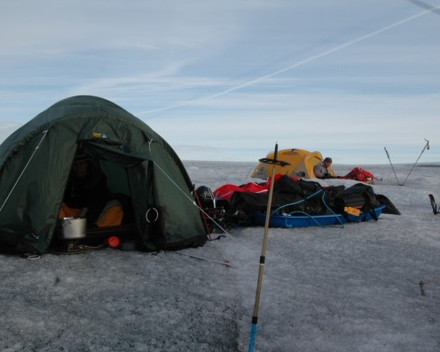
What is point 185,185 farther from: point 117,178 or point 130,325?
point 130,325

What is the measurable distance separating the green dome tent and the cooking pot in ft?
0.38

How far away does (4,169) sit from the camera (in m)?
8.23

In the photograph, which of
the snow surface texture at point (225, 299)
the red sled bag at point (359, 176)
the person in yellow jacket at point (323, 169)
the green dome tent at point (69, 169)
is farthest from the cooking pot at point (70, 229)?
the red sled bag at point (359, 176)

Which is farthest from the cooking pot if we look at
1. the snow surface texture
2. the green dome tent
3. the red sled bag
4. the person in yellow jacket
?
the red sled bag

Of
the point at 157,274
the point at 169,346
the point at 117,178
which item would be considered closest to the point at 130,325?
the point at 169,346

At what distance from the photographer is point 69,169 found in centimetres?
830

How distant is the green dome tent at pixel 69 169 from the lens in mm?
7934

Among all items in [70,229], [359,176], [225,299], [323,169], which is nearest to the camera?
[225,299]

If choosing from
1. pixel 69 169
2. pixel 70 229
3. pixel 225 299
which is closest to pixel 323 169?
pixel 69 169

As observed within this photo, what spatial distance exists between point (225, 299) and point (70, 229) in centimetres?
318

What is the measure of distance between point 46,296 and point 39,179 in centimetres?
259

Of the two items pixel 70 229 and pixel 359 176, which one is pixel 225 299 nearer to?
pixel 70 229

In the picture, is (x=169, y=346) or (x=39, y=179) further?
(x=39, y=179)

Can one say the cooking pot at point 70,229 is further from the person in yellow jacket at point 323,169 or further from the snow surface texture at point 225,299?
the person in yellow jacket at point 323,169
